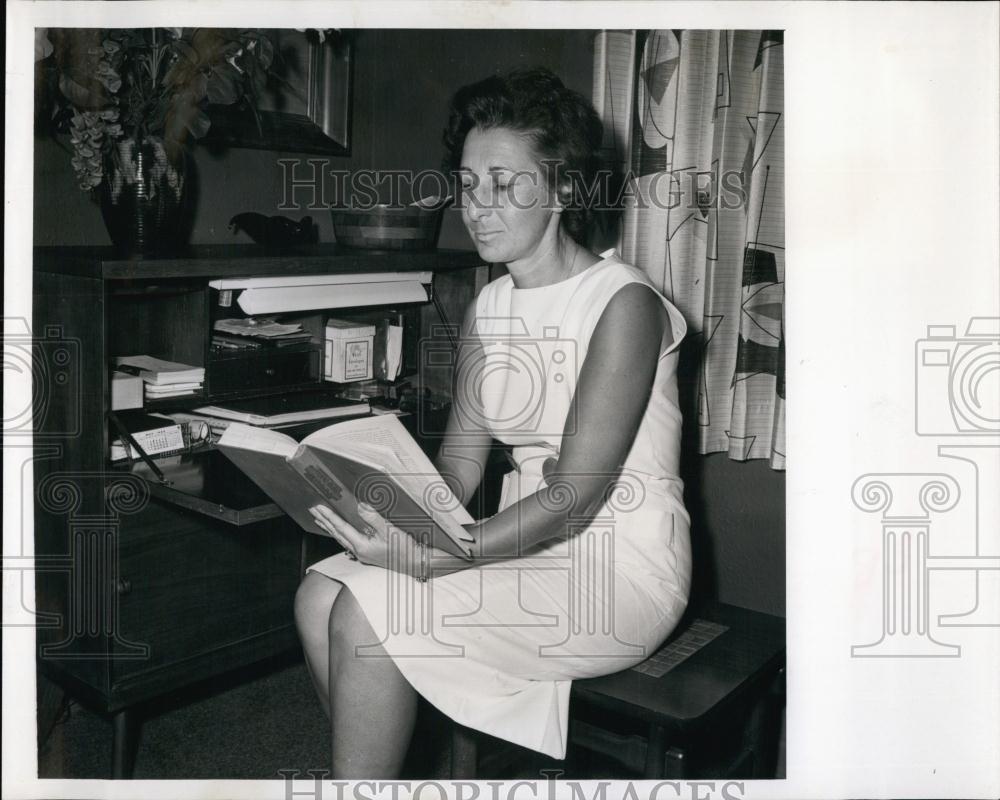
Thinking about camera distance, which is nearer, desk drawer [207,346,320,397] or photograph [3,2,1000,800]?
photograph [3,2,1000,800]

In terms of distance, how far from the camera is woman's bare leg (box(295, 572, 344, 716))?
149 cm

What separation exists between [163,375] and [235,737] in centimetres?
73

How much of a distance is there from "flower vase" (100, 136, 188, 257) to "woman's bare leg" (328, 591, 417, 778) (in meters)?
0.78

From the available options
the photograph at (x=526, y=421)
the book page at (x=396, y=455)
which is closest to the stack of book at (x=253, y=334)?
the photograph at (x=526, y=421)

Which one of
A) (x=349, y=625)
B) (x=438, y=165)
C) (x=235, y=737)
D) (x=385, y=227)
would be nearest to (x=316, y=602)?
(x=349, y=625)

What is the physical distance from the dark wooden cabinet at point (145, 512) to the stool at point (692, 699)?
1.77 feet

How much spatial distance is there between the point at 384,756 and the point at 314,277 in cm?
97

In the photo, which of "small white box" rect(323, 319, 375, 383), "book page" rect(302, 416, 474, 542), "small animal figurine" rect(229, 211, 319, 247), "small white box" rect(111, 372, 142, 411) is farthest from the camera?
"small white box" rect(323, 319, 375, 383)

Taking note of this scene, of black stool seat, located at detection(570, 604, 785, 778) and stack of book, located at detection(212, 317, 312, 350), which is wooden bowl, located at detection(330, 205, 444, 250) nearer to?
stack of book, located at detection(212, 317, 312, 350)

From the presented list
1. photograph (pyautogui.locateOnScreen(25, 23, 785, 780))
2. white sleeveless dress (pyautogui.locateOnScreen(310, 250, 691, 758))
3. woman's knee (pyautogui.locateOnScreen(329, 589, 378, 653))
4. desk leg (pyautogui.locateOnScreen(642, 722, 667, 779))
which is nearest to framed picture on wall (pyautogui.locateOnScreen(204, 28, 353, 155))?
photograph (pyautogui.locateOnScreen(25, 23, 785, 780))

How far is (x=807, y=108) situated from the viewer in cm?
134

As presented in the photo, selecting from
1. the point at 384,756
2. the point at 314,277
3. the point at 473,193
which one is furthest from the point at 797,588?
the point at 314,277

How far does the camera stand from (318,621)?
4.89 ft

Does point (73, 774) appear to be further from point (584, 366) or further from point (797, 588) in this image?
point (797, 588)
